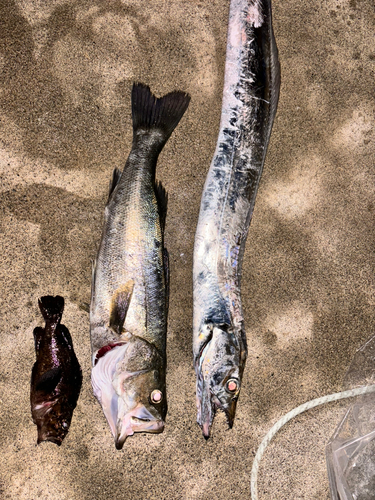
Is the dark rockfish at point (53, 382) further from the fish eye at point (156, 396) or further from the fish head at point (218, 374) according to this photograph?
the fish head at point (218, 374)

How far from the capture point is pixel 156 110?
12.5 ft

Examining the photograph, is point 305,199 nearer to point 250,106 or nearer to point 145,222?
point 250,106

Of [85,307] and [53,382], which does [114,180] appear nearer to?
[85,307]

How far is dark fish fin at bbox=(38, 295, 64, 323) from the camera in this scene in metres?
3.53

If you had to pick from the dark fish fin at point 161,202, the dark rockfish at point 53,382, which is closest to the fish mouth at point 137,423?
the dark rockfish at point 53,382

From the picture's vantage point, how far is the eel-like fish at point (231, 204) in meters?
3.38

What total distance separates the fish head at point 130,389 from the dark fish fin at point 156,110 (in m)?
1.97

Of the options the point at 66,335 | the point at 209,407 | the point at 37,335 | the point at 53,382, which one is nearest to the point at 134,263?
the point at 66,335

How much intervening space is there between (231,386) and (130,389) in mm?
870

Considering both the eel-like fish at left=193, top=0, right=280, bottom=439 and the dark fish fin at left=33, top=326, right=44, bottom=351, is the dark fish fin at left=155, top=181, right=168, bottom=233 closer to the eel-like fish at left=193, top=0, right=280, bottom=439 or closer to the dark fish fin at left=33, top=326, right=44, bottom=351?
the eel-like fish at left=193, top=0, right=280, bottom=439

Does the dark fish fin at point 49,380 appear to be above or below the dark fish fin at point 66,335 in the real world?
below

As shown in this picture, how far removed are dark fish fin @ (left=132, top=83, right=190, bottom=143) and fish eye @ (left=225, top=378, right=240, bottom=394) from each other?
7.47 ft

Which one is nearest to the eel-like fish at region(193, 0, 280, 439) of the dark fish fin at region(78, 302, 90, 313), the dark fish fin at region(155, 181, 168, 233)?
the dark fish fin at region(155, 181, 168, 233)

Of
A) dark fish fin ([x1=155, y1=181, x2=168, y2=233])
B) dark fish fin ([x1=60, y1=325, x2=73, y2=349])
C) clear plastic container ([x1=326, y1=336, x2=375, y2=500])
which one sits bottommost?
clear plastic container ([x1=326, y1=336, x2=375, y2=500])
